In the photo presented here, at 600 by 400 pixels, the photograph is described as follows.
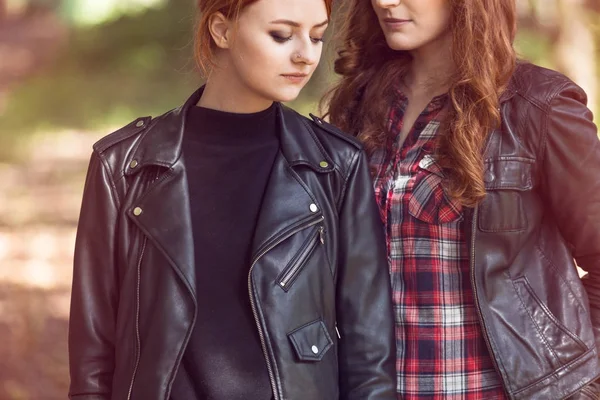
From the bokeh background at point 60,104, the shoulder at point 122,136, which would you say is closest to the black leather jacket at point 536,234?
the shoulder at point 122,136

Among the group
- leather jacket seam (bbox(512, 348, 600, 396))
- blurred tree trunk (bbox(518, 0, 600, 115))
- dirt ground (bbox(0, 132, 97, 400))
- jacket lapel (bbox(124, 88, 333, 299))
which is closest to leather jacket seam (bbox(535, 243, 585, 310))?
leather jacket seam (bbox(512, 348, 600, 396))

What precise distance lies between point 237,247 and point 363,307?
32cm

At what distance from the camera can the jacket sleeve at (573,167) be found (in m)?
2.18

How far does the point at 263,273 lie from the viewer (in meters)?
1.96

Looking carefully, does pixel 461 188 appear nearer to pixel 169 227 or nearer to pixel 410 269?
pixel 410 269

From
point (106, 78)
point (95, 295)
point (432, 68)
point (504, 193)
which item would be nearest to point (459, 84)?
point (432, 68)

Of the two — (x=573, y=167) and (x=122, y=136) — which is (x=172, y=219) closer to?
(x=122, y=136)

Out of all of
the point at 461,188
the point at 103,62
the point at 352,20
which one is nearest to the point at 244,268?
the point at 461,188

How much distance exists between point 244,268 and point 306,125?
0.40 m

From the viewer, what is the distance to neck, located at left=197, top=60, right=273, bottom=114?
81.4 inches

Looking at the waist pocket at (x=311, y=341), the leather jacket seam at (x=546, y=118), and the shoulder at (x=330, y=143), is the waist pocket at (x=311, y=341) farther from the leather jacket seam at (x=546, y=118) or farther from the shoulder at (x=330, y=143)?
the leather jacket seam at (x=546, y=118)

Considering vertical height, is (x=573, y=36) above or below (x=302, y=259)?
above

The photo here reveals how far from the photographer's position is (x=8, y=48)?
5.97 m

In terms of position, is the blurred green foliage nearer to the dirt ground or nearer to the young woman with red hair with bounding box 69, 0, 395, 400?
the dirt ground
